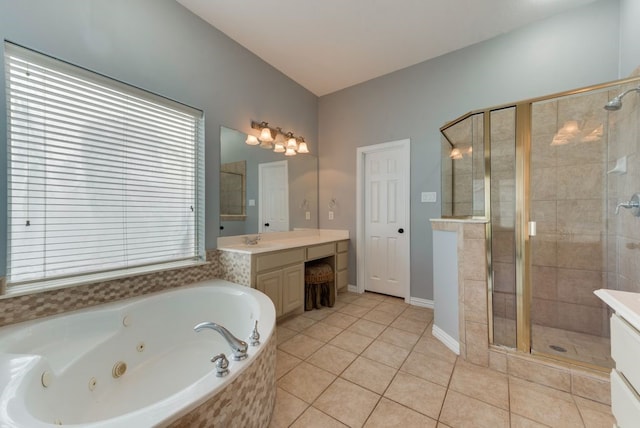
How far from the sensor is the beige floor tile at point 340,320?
242 cm

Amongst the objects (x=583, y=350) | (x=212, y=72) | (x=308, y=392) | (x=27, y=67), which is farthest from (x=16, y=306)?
(x=583, y=350)

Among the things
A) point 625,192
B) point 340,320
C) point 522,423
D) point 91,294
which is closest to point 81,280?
point 91,294

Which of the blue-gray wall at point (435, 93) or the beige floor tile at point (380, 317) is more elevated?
the blue-gray wall at point (435, 93)

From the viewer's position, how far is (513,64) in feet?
7.73

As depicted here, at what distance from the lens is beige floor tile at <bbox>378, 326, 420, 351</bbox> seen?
206cm

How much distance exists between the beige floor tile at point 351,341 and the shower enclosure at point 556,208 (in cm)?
96

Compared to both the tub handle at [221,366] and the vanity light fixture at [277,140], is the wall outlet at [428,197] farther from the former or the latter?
the tub handle at [221,366]

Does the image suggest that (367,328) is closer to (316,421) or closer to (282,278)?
(282,278)

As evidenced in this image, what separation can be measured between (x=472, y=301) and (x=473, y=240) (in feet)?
1.50

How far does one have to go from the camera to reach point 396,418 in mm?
1320

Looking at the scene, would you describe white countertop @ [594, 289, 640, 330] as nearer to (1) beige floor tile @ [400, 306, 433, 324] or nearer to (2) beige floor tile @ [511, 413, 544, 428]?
Answer: (2) beige floor tile @ [511, 413, 544, 428]

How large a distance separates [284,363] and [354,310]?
1167 millimetres

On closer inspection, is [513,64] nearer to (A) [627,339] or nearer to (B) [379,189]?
(B) [379,189]

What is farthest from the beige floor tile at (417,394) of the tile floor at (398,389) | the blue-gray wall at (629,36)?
the blue-gray wall at (629,36)
